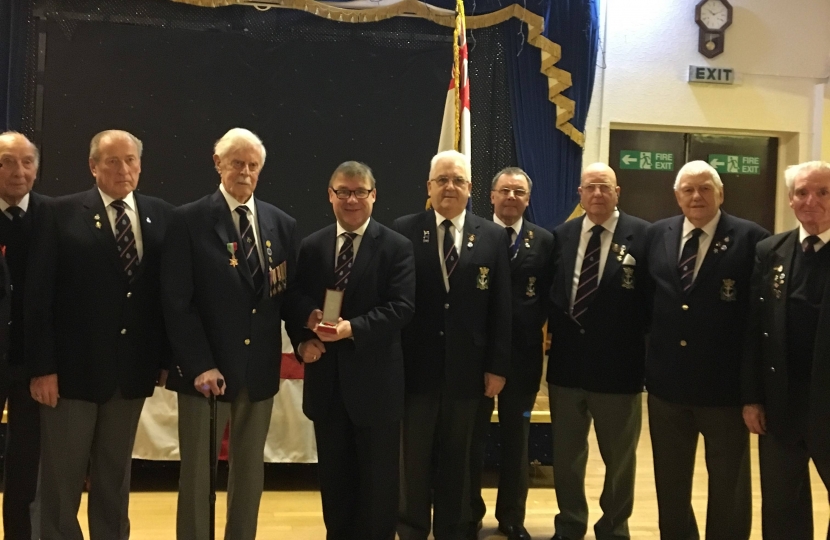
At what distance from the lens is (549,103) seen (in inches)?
225

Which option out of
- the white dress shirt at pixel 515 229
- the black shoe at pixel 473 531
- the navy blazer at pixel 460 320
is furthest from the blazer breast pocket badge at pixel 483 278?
the black shoe at pixel 473 531

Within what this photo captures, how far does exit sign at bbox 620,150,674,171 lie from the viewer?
618 centimetres

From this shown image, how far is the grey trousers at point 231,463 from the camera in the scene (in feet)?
8.18

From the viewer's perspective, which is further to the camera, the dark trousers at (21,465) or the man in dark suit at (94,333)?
the dark trousers at (21,465)

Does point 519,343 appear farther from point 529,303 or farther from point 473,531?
point 473,531

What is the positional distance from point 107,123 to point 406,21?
2418 millimetres

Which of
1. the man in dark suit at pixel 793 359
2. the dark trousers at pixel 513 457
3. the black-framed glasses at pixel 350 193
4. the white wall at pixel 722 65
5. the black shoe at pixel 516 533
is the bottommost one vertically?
the black shoe at pixel 516 533

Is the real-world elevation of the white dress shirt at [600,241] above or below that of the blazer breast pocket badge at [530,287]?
above

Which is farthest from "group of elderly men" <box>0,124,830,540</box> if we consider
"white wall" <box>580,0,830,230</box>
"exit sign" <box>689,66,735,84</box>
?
"exit sign" <box>689,66,735,84</box>

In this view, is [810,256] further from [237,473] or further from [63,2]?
[63,2]

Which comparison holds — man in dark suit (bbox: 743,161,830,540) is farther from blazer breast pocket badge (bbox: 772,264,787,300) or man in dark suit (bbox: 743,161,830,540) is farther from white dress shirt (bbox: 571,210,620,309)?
white dress shirt (bbox: 571,210,620,309)

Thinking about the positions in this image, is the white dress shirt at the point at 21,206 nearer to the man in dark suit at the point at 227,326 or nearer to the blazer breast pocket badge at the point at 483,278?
the man in dark suit at the point at 227,326

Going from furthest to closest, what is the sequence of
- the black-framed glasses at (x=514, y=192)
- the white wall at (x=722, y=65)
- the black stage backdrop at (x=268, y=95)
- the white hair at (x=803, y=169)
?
the white wall at (x=722, y=65) → the black stage backdrop at (x=268, y=95) → the black-framed glasses at (x=514, y=192) → the white hair at (x=803, y=169)

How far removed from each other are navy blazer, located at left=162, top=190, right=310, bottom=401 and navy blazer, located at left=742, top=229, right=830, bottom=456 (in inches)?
70.4
